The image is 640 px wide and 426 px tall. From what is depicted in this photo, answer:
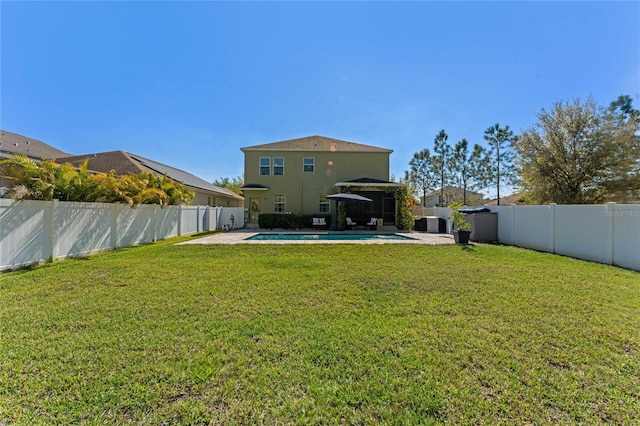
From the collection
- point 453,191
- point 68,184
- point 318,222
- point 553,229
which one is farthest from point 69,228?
point 453,191

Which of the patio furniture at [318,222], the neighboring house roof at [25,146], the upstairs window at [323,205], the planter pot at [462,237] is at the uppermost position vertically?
the neighboring house roof at [25,146]

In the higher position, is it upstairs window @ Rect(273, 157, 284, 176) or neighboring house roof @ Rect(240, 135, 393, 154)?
neighboring house roof @ Rect(240, 135, 393, 154)

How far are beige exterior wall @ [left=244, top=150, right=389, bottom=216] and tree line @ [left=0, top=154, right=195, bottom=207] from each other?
29.0 ft

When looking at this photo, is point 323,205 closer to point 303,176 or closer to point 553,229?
point 303,176

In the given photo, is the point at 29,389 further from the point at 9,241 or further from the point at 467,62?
the point at 467,62

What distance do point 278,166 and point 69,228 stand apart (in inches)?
567

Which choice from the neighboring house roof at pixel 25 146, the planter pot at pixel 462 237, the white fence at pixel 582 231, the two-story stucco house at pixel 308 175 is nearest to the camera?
the white fence at pixel 582 231

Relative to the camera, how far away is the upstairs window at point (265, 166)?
831 inches

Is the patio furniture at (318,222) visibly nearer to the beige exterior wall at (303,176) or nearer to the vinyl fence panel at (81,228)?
the beige exterior wall at (303,176)

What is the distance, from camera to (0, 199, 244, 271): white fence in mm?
6473

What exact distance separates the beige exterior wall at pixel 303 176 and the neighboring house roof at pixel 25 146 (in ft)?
46.4

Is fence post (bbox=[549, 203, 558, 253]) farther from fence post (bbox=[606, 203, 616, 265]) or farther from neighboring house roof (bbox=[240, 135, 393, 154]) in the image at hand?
neighboring house roof (bbox=[240, 135, 393, 154])

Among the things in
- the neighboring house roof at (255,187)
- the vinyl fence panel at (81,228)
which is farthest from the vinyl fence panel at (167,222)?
the neighboring house roof at (255,187)

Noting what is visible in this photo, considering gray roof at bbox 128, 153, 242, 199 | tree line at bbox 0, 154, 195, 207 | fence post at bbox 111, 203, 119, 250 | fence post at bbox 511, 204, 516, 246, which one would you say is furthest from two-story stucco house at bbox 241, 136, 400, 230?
fence post at bbox 111, 203, 119, 250
